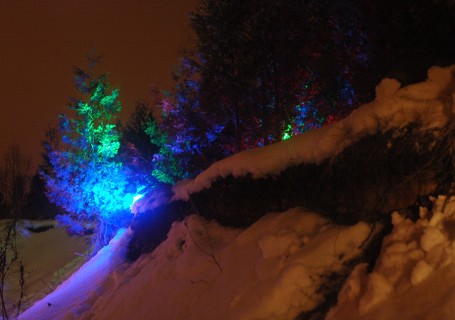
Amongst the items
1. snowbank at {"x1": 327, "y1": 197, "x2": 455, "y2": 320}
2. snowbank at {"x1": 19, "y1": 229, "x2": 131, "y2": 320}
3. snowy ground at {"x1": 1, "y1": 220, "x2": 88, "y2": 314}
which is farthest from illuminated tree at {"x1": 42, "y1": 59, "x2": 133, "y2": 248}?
snowbank at {"x1": 327, "y1": 197, "x2": 455, "y2": 320}

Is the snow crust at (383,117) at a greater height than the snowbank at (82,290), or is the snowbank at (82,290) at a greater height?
the snowbank at (82,290)

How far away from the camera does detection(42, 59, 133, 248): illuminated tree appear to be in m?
18.8

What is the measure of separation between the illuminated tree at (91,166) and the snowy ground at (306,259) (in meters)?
10.9

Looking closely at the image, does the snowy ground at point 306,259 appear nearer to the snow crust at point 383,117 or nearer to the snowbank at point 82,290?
the snow crust at point 383,117

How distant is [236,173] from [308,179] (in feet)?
5.48

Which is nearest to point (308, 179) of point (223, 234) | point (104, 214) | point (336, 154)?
point (336, 154)

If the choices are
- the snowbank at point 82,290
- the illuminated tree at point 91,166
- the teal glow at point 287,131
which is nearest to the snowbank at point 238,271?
the snowbank at point 82,290

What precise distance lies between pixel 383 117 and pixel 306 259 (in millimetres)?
1871

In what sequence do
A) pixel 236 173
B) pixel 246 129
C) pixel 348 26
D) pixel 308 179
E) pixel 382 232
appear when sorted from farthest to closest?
pixel 246 129
pixel 348 26
pixel 236 173
pixel 308 179
pixel 382 232

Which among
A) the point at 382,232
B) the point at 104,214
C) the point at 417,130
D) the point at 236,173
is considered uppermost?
the point at 104,214

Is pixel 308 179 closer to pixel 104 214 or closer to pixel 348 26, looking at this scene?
pixel 348 26

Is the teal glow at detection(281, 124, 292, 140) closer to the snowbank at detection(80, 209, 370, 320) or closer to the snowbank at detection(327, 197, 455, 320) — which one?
the snowbank at detection(80, 209, 370, 320)

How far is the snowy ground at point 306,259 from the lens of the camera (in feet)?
12.1

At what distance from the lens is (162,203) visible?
10.3 m
